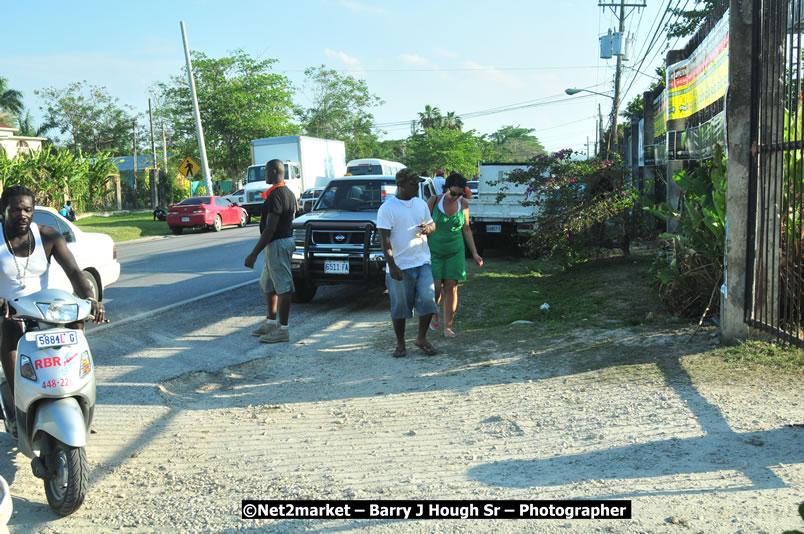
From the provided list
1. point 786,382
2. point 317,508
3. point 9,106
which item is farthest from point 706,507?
point 9,106

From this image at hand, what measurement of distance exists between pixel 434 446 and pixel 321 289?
7.44 metres

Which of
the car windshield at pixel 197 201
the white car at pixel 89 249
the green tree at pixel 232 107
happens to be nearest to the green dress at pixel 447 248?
the white car at pixel 89 249

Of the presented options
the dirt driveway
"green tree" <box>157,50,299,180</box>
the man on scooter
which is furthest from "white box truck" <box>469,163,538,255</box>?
"green tree" <box>157,50,299,180</box>

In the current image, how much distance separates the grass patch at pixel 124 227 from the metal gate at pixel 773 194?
22817mm

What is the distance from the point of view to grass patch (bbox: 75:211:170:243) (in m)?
26.3

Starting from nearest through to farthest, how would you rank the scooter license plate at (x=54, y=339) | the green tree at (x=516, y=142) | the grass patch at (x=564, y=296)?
the scooter license plate at (x=54, y=339), the grass patch at (x=564, y=296), the green tree at (x=516, y=142)

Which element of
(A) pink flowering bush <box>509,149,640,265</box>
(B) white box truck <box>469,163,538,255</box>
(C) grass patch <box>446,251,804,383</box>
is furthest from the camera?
(B) white box truck <box>469,163,538,255</box>

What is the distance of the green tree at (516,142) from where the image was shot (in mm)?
115688

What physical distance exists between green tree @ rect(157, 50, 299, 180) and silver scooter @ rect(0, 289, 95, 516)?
160 ft

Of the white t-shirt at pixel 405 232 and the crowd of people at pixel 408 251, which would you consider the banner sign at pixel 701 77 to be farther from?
the white t-shirt at pixel 405 232

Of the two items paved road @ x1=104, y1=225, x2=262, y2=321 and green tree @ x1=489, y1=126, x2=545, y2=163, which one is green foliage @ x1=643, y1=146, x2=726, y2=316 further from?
green tree @ x1=489, y1=126, x2=545, y2=163

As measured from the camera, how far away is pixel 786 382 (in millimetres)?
5328

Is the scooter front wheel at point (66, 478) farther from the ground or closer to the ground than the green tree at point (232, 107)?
closer to the ground

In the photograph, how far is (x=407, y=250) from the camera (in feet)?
22.7
